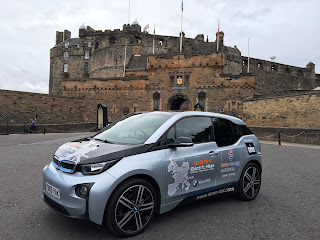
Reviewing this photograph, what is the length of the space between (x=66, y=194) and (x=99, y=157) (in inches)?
20.6

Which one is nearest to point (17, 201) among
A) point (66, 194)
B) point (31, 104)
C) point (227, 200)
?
point (66, 194)

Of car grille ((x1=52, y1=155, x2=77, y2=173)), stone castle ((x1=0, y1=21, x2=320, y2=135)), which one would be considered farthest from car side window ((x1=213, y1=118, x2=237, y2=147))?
stone castle ((x1=0, y1=21, x2=320, y2=135))

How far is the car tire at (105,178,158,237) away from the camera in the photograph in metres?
2.43

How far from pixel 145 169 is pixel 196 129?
1153mm

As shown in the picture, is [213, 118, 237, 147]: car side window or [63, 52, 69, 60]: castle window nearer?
[213, 118, 237, 147]: car side window

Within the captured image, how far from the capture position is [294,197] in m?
4.14

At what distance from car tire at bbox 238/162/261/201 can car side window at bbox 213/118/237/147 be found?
23.1 inches

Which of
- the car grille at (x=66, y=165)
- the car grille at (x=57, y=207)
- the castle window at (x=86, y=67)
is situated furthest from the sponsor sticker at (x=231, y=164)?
the castle window at (x=86, y=67)

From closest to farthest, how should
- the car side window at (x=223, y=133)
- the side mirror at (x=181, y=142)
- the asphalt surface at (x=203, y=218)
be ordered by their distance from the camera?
1. the asphalt surface at (x=203, y=218)
2. the side mirror at (x=181, y=142)
3. the car side window at (x=223, y=133)

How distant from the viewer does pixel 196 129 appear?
341cm

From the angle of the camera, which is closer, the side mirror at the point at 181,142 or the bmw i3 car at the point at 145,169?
the bmw i3 car at the point at 145,169

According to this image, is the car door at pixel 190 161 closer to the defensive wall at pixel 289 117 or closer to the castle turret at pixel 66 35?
the defensive wall at pixel 289 117

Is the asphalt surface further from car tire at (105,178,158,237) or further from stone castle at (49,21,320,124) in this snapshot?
stone castle at (49,21,320,124)

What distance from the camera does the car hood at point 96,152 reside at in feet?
8.23
